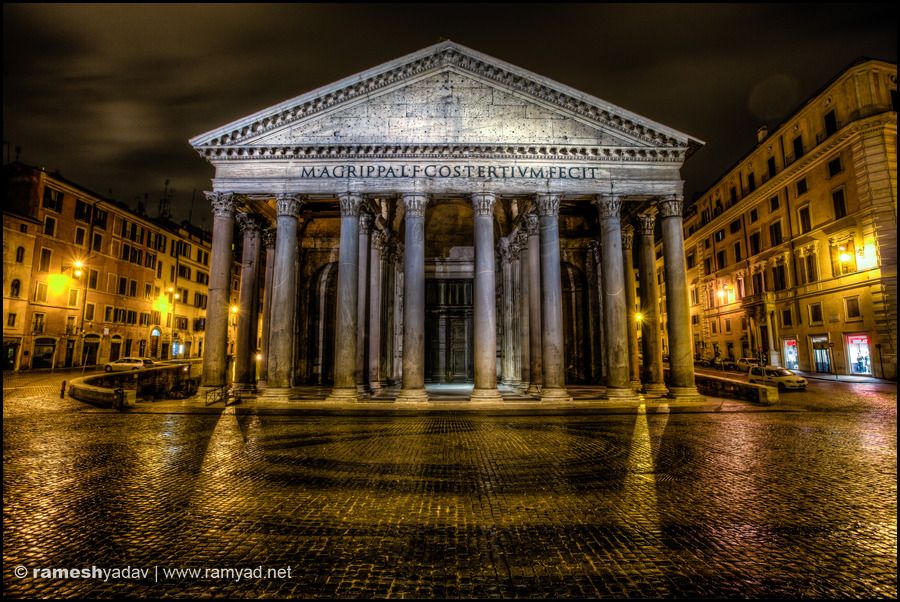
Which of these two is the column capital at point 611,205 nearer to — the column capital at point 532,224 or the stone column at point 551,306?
the stone column at point 551,306

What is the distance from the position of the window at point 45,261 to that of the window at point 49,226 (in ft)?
4.30

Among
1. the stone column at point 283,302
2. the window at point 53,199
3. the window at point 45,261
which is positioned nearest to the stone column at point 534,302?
the stone column at point 283,302

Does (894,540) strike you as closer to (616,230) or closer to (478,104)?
(616,230)

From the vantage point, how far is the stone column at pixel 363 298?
20.3 metres

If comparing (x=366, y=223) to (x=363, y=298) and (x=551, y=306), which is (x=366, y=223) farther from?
(x=551, y=306)

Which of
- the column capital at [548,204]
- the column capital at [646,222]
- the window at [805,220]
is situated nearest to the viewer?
the column capital at [548,204]

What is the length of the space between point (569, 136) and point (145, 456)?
57.1 ft

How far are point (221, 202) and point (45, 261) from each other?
87.9 feet

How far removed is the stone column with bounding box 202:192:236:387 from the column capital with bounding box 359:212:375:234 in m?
5.38

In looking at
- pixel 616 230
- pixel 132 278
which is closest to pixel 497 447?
pixel 616 230

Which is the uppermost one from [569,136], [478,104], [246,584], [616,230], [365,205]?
[478,104]

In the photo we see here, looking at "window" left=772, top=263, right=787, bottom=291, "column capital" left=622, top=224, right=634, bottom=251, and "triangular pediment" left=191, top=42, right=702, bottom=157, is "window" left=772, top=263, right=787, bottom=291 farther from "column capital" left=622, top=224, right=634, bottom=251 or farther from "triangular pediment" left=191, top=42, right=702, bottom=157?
"triangular pediment" left=191, top=42, right=702, bottom=157

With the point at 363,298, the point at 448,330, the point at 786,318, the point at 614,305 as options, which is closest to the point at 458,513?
the point at 614,305

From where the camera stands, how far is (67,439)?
10.9 m
